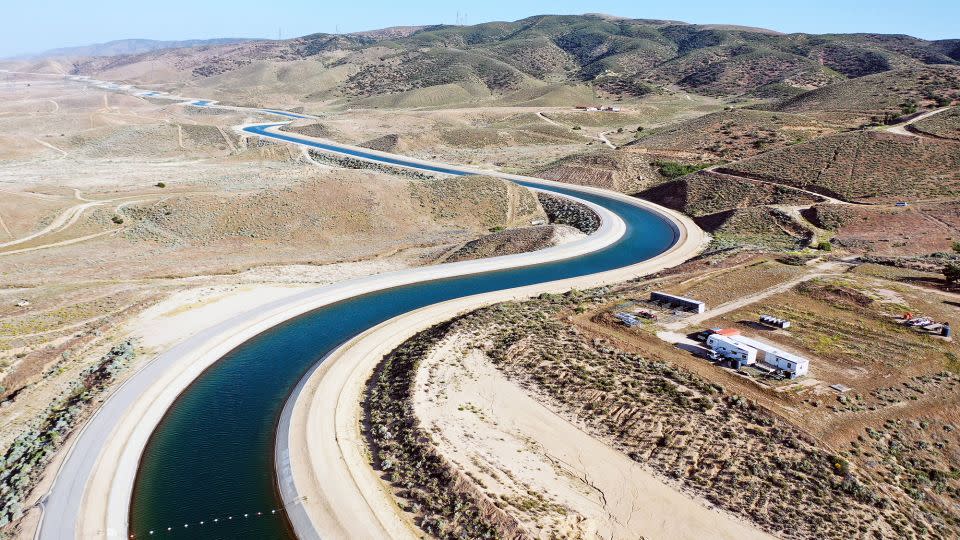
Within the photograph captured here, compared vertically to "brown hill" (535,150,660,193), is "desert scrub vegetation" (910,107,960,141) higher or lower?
higher

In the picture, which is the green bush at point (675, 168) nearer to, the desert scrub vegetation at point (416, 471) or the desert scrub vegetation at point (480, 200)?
the desert scrub vegetation at point (480, 200)

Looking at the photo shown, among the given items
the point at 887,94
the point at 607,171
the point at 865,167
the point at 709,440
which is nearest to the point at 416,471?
the point at 709,440

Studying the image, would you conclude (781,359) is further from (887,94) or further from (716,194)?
(887,94)

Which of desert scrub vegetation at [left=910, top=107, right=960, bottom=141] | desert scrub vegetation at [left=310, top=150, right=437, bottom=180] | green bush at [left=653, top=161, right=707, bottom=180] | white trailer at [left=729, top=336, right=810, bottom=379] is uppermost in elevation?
desert scrub vegetation at [left=910, top=107, right=960, bottom=141]

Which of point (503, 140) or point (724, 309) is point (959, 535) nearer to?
point (724, 309)

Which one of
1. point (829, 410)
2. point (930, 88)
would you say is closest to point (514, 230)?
point (829, 410)

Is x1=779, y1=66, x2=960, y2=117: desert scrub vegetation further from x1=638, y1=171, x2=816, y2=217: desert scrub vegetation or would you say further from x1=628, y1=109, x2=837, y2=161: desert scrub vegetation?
x1=638, y1=171, x2=816, y2=217: desert scrub vegetation

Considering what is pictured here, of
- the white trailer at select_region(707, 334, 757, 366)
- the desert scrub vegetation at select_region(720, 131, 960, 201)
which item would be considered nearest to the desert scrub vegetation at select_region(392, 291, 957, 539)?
the white trailer at select_region(707, 334, 757, 366)

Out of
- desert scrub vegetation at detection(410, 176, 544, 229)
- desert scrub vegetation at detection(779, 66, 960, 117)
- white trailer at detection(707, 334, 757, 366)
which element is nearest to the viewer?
white trailer at detection(707, 334, 757, 366)
